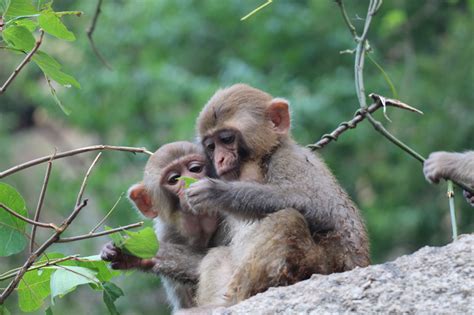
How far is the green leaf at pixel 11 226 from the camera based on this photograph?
4945mm

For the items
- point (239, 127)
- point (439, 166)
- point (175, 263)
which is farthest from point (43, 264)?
point (439, 166)

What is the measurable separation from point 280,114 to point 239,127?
0.37 m

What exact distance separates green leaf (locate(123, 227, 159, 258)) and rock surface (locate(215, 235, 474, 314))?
0.51 metres

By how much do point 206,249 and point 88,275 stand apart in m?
1.77

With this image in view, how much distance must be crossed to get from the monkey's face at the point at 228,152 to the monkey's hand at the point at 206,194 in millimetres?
338

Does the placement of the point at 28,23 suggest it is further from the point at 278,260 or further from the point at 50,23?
the point at 278,260

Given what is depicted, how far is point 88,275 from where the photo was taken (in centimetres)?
495

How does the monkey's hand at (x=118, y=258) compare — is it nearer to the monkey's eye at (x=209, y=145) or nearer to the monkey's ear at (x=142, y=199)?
the monkey's ear at (x=142, y=199)

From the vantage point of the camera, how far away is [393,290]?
15.3 ft

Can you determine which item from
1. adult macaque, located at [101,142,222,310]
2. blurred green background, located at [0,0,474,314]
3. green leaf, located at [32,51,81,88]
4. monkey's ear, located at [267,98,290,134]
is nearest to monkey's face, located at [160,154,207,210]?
adult macaque, located at [101,142,222,310]

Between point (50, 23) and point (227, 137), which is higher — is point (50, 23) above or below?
below

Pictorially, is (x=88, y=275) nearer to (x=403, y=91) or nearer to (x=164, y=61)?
(x=403, y=91)

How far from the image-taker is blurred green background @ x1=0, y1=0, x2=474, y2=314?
632 inches

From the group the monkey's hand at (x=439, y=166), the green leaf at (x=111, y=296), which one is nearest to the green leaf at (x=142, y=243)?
the green leaf at (x=111, y=296)
